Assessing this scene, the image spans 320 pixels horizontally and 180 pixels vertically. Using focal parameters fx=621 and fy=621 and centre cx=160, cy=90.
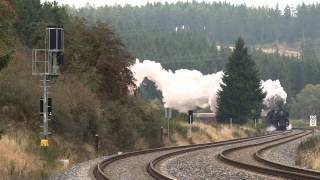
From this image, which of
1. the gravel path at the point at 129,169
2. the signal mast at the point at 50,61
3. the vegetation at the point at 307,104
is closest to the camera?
the gravel path at the point at 129,169

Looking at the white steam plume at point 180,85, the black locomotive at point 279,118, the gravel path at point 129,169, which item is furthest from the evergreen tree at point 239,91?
the gravel path at point 129,169

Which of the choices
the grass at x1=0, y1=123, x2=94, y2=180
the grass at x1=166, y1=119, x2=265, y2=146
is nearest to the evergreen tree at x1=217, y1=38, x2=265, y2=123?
the grass at x1=166, y1=119, x2=265, y2=146

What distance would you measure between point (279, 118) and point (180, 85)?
17377 millimetres

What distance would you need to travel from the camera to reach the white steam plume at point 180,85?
96.4 m

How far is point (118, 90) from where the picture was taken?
144ft

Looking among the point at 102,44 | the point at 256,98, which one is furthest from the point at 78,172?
the point at 256,98

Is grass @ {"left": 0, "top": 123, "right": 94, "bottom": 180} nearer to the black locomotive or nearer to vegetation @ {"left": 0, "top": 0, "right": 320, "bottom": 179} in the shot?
vegetation @ {"left": 0, "top": 0, "right": 320, "bottom": 179}

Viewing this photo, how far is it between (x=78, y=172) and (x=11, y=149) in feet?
9.69

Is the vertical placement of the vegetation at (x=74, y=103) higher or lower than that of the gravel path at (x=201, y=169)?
higher

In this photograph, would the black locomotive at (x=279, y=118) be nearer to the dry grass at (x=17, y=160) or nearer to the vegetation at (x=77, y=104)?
the vegetation at (x=77, y=104)

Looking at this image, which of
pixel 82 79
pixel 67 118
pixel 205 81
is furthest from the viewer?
pixel 205 81

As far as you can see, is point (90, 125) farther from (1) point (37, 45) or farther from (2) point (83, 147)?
(1) point (37, 45)

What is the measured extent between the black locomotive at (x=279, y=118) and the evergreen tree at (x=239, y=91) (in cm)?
300

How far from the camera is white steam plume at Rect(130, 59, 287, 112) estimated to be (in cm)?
9644
